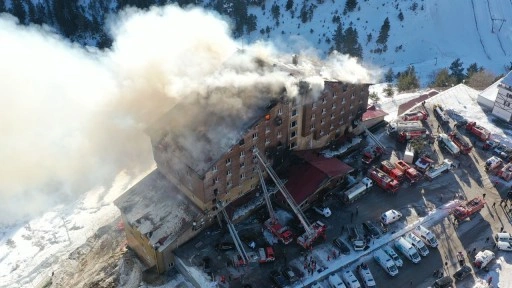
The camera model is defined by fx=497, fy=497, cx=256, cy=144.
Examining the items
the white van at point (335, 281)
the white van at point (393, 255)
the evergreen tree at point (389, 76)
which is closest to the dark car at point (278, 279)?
the white van at point (335, 281)

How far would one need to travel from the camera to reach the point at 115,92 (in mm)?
60344

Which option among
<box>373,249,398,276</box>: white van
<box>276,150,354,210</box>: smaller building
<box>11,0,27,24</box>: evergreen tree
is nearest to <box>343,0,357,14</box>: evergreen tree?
<box>276,150,354,210</box>: smaller building

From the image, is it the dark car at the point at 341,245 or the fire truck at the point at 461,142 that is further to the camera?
the fire truck at the point at 461,142

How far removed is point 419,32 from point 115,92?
82653 mm

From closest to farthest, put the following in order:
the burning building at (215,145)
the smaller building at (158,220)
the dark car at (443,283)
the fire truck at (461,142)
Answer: the dark car at (443,283), the smaller building at (158,220), the burning building at (215,145), the fire truck at (461,142)

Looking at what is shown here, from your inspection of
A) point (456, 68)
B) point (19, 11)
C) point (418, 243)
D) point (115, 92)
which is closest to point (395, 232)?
point (418, 243)

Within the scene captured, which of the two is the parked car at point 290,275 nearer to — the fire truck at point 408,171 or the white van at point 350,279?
the white van at point 350,279

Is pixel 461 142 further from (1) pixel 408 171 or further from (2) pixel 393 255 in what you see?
(2) pixel 393 255

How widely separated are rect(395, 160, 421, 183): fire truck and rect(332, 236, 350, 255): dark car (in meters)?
12.5

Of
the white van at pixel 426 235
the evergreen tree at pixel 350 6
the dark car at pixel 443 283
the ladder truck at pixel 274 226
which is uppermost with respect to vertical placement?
the evergreen tree at pixel 350 6

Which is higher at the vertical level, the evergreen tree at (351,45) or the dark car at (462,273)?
the evergreen tree at (351,45)

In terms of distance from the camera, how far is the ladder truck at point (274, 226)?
4834 centimetres

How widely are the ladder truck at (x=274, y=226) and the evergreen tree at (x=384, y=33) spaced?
2818 inches

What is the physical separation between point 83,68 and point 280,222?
37392 millimetres
